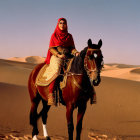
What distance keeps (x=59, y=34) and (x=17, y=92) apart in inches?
335

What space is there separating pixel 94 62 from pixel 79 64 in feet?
1.84

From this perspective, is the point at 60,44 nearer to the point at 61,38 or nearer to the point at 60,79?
the point at 61,38

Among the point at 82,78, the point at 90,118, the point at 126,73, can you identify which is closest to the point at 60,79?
the point at 82,78

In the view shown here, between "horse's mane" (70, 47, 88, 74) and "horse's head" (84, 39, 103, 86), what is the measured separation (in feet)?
0.62

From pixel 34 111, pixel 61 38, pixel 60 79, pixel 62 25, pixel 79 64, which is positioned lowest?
pixel 34 111

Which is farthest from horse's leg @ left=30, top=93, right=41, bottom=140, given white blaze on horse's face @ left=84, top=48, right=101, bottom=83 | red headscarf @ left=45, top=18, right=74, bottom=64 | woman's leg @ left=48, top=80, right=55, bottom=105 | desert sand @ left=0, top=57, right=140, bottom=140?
white blaze on horse's face @ left=84, top=48, right=101, bottom=83

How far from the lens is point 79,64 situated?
4414 mm

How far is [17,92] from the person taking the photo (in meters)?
12.6

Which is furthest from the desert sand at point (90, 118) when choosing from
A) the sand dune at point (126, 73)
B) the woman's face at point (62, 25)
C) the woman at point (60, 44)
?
the sand dune at point (126, 73)

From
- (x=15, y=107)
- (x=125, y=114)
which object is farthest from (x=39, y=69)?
(x=125, y=114)

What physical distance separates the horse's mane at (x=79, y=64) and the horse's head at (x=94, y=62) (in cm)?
19

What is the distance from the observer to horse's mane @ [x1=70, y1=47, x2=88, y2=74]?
429 cm

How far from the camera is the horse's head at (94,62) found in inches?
154

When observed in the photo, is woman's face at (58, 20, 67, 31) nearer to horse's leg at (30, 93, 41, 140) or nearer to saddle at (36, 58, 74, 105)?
saddle at (36, 58, 74, 105)
